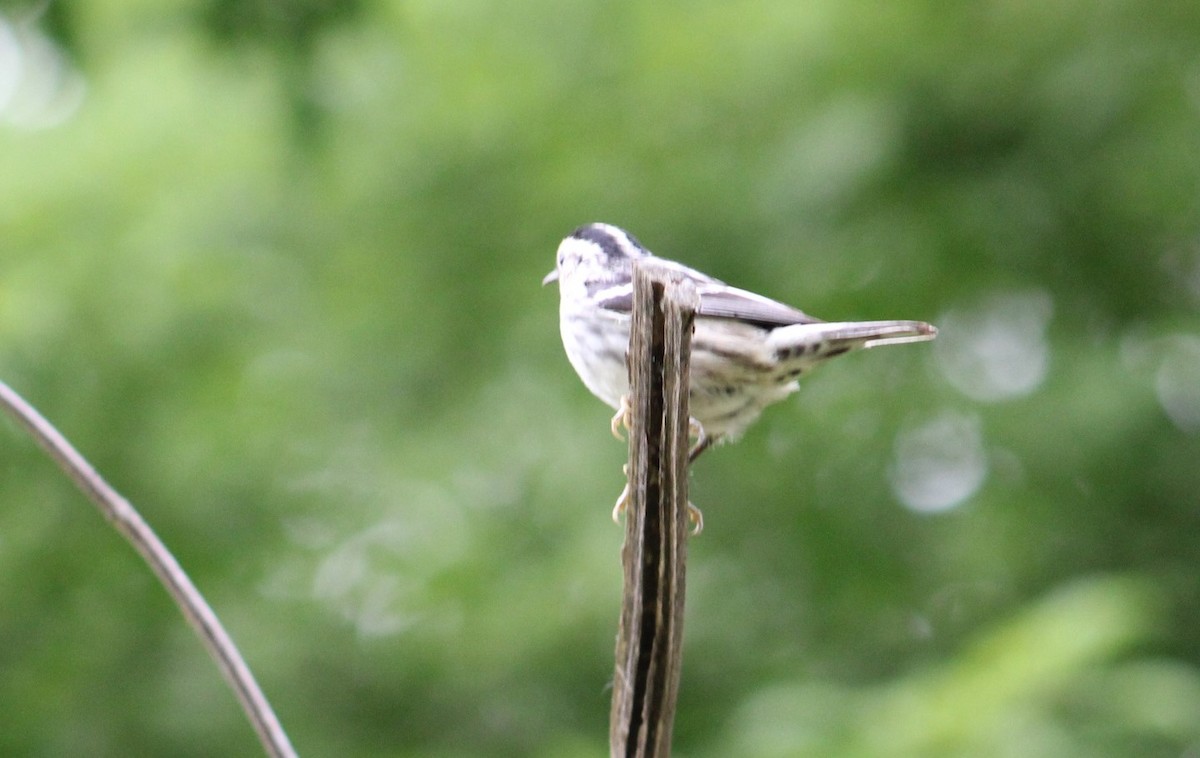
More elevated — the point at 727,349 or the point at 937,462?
the point at 937,462

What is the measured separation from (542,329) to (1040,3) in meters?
2.63

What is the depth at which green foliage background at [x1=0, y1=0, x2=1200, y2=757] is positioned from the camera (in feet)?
17.7

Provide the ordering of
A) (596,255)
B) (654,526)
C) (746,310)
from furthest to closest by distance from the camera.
→ (596,255) → (746,310) → (654,526)

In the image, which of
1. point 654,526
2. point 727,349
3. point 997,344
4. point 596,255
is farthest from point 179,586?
point 997,344

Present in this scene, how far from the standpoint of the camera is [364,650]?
5832 millimetres

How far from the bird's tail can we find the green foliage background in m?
2.23

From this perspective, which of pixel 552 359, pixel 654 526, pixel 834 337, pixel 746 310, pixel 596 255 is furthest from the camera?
pixel 552 359

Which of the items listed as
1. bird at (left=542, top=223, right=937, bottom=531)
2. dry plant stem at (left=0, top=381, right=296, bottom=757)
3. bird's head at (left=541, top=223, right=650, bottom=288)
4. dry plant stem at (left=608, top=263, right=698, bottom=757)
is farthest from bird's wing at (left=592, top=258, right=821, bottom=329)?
dry plant stem at (left=0, top=381, right=296, bottom=757)

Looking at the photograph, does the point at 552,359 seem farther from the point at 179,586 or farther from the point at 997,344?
the point at 179,586

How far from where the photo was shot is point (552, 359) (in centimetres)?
612

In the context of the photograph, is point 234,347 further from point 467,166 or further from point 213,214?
point 467,166

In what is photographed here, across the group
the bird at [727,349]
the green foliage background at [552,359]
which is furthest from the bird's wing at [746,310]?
the green foliage background at [552,359]

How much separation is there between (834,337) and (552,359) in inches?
120

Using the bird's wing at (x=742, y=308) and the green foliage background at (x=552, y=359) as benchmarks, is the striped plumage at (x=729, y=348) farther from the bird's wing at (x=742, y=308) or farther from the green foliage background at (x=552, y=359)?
the green foliage background at (x=552, y=359)
